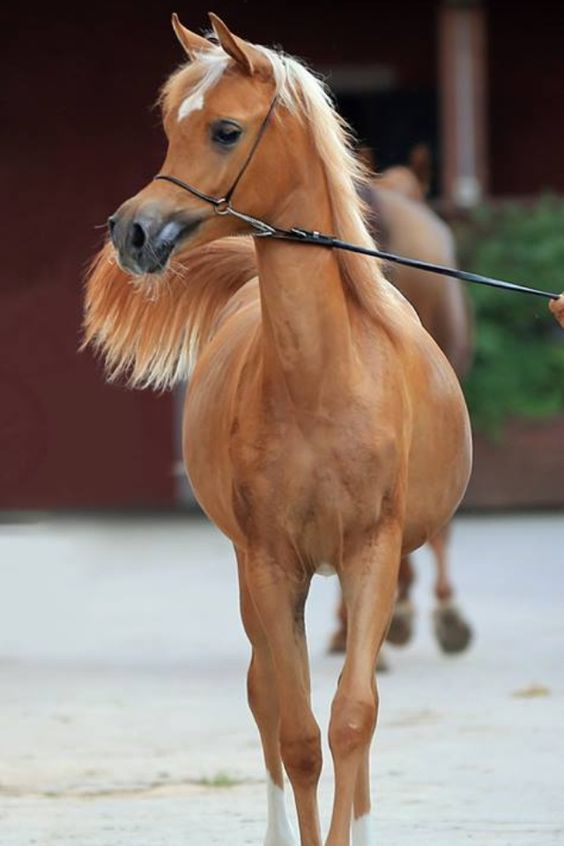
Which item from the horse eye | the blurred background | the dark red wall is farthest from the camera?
the dark red wall

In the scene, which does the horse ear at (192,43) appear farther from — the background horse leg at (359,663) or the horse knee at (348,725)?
the horse knee at (348,725)

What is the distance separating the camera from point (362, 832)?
213 inches

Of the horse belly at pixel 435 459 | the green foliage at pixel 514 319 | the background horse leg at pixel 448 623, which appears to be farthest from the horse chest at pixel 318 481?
the green foliage at pixel 514 319

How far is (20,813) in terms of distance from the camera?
6430 mm

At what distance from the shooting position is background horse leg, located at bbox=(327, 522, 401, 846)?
5.07 metres

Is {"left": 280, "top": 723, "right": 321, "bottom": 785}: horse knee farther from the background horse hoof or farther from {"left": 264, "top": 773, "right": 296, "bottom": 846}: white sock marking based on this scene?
the background horse hoof

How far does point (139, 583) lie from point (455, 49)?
17.2ft

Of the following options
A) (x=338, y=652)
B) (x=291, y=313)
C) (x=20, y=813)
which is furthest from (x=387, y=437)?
(x=338, y=652)

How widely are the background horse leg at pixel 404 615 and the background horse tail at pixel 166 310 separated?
2.83 metres

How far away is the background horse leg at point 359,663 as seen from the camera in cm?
507

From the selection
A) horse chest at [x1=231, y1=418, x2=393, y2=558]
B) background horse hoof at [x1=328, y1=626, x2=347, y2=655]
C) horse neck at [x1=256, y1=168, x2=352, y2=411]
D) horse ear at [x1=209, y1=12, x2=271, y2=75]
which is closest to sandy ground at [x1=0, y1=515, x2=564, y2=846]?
background horse hoof at [x1=328, y1=626, x2=347, y2=655]

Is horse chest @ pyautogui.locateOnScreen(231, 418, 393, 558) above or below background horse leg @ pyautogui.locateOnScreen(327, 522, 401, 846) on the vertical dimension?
above

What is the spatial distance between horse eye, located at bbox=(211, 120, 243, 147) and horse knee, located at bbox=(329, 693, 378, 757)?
1300mm

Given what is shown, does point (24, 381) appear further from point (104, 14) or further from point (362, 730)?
point (362, 730)
